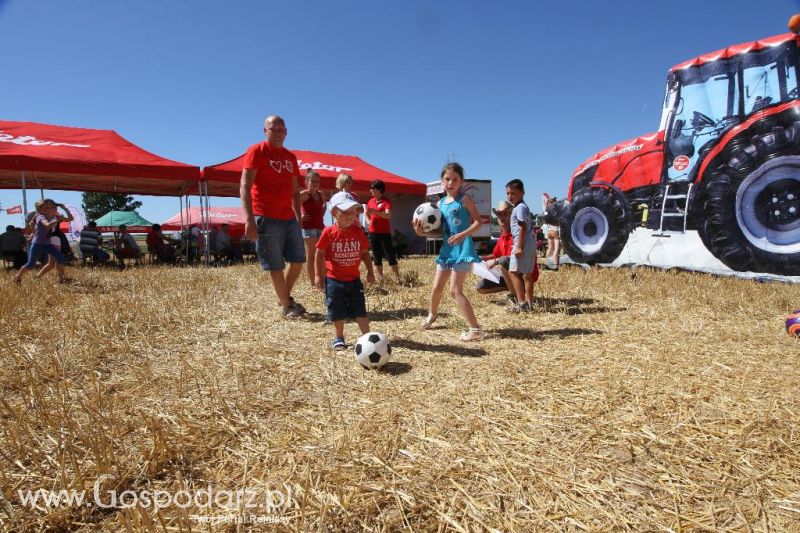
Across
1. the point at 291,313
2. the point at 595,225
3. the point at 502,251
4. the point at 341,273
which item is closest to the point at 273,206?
the point at 291,313

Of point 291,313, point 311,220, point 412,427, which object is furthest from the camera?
point 311,220

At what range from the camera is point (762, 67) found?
296 inches

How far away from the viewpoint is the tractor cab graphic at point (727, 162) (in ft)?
23.7

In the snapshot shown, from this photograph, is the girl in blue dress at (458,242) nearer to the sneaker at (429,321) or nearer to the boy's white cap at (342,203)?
the sneaker at (429,321)

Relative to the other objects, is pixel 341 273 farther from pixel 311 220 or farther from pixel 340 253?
pixel 311 220

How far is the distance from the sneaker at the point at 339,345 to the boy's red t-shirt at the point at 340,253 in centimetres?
59

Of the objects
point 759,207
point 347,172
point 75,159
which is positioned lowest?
point 759,207

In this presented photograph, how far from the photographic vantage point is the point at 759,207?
24.7 feet

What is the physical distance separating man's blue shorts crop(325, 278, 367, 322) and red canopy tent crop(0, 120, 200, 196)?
10.7 meters

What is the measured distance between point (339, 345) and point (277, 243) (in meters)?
1.82

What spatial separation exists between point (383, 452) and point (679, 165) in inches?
371

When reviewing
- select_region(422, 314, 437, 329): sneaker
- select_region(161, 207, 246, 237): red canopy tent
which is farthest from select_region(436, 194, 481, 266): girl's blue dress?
select_region(161, 207, 246, 237): red canopy tent

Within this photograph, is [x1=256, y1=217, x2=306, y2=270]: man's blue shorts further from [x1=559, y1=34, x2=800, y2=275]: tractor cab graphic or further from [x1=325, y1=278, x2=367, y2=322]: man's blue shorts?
[x1=559, y1=34, x2=800, y2=275]: tractor cab graphic

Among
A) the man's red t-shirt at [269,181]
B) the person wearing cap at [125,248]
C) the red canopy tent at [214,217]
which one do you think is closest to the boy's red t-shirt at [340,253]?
the man's red t-shirt at [269,181]
